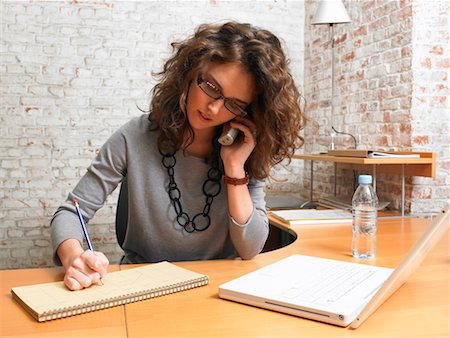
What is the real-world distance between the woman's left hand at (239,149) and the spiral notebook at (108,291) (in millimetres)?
412

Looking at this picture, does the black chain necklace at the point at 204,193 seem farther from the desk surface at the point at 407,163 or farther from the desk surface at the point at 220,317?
the desk surface at the point at 407,163

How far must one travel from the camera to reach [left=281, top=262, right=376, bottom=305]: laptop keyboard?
1.00 m

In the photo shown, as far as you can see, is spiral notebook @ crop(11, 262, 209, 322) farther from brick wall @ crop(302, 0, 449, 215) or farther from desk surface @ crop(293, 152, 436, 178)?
brick wall @ crop(302, 0, 449, 215)

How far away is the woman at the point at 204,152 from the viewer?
4.67 ft

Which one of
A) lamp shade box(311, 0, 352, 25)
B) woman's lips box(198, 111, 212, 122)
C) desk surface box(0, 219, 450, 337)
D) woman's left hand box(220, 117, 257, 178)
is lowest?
desk surface box(0, 219, 450, 337)

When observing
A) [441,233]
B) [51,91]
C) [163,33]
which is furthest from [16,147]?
[441,233]

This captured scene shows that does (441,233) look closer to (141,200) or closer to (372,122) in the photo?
(141,200)

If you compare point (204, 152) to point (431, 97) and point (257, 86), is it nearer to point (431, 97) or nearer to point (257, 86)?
point (257, 86)

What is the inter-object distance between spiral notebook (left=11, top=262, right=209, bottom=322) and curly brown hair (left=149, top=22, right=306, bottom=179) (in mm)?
510

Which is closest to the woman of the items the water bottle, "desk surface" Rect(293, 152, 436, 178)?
the water bottle

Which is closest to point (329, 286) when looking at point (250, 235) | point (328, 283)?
point (328, 283)

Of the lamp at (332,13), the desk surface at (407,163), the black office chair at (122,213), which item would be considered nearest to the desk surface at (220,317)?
the black office chair at (122,213)

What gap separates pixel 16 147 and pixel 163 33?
1.19 meters

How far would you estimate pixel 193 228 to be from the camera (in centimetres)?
153
